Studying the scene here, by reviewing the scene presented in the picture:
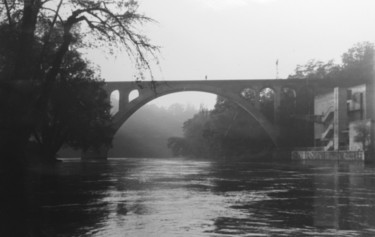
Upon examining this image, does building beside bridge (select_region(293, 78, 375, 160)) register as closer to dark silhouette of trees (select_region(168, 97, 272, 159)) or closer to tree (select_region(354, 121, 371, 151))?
tree (select_region(354, 121, 371, 151))

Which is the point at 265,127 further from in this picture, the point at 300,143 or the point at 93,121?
the point at 93,121

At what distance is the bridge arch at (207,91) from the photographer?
278 feet

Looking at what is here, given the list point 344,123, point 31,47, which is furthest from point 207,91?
point 31,47

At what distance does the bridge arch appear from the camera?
278 feet

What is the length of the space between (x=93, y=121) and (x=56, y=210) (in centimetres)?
3715

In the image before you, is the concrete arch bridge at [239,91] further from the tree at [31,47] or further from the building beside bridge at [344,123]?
the tree at [31,47]

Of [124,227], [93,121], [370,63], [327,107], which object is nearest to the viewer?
[124,227]

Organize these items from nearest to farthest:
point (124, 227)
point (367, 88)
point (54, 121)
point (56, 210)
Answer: point (124, 227), point (56, 210), point (54, 121), point (367, 88)

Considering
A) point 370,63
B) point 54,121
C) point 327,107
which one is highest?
point 370,63

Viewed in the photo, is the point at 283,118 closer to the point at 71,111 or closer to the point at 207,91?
the point at 207,91

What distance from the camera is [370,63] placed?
88.4 meters

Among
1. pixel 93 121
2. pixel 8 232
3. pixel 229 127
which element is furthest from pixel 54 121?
pixel 229 127

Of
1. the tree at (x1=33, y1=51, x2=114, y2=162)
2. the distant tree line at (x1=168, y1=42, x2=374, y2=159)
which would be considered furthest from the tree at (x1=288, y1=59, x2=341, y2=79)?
the tree at (x1=33, y1=51, x2=114, y2=162)

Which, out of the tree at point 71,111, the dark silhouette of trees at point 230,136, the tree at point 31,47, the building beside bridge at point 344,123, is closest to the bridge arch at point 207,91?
the dark silhouette of trees at point 230,136
